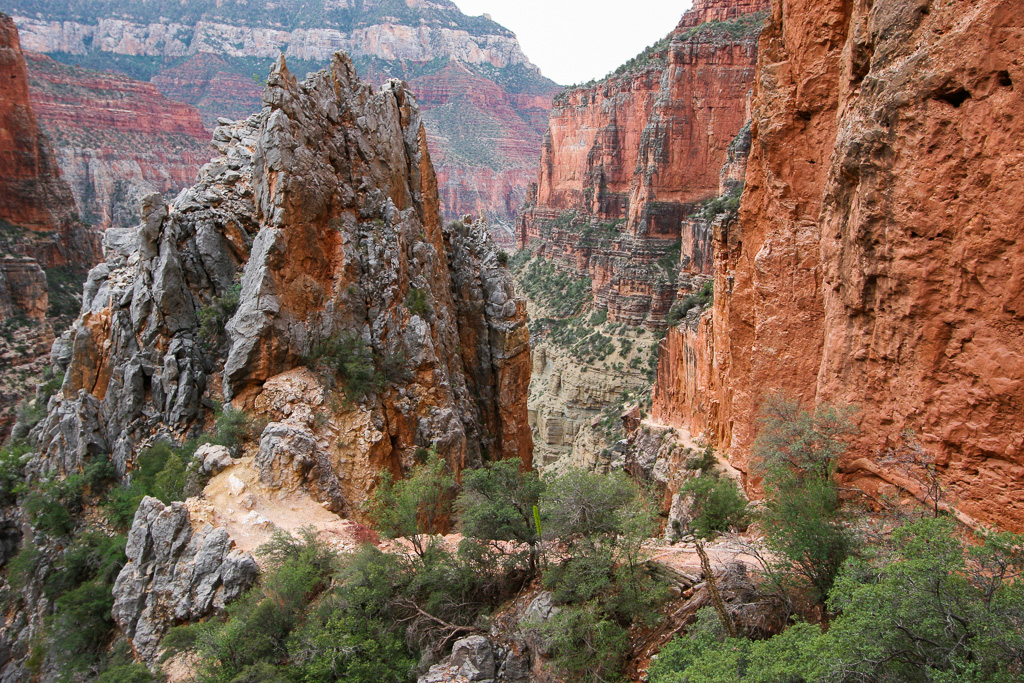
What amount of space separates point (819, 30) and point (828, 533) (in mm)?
8436

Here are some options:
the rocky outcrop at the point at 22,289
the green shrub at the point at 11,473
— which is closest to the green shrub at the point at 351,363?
the green shrub at the point at 11,473

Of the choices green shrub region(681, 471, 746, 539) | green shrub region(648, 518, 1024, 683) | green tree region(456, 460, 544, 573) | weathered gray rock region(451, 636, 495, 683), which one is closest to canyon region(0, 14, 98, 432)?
green tree region(456, 460, 544, 573)

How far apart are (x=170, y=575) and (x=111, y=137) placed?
377 ft

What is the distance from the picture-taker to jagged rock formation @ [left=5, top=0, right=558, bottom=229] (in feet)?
500

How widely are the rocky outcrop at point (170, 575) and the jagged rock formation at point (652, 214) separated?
33.0 m

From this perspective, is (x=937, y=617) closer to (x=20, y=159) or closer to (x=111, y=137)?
(x=20, y=159)

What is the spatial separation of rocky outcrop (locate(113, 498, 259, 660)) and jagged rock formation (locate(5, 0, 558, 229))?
14045 cm

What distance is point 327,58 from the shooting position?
180375 mm

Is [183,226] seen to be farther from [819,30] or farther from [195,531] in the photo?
[819,30]

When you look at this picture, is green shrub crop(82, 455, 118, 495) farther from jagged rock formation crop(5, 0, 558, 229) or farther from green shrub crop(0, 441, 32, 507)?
jagged rock formation crop(5, 0, 558, 229)

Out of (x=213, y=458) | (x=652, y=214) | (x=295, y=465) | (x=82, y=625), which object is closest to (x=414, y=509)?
(x=295, y=465)

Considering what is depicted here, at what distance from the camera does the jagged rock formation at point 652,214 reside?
5219 centimetres

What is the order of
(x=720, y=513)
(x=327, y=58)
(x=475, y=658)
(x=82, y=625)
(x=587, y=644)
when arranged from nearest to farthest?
(x=587, y=644) → (x=475, y=658) → (x=720, y=513) → (x=82, y=625) → (x=327, y=58)

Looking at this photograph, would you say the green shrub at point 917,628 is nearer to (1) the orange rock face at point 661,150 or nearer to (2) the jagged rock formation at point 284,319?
(2) the jagged rock formation at point 284,319
